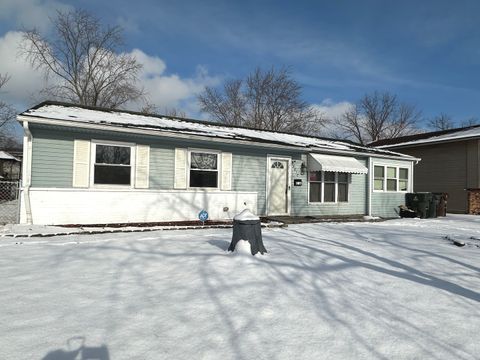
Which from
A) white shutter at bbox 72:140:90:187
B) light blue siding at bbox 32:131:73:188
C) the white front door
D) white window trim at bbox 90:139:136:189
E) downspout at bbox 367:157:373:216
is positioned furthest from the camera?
downspout at bbox 367:157:373:216

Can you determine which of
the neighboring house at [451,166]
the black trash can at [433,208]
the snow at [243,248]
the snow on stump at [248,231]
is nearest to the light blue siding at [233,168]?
the black trash can at [433,208]

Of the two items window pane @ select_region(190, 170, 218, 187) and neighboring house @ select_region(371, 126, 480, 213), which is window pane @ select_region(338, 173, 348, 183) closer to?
window pane @ select_region(190, 170, 218, 187)

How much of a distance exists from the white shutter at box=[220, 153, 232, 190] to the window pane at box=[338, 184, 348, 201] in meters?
5.27

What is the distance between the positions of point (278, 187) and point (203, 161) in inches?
126

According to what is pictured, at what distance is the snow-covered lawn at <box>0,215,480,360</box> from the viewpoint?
297 centimetres

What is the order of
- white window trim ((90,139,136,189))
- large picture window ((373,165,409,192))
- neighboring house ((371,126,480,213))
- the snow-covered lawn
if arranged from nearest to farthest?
the snow-covered lawn < white window trim ((90,139,136,189)) < large picture window ((373,165,409,192)) < neighboring house ((371,126,480,213))

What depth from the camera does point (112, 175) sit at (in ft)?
32.4

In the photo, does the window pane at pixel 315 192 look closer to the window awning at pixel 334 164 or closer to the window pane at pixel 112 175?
the window awning at pixel 334 164

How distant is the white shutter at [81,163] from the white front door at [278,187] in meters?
6.12

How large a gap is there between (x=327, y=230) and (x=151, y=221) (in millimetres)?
5095

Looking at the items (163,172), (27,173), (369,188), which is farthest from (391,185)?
(27,173)

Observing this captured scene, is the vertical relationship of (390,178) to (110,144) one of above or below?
below

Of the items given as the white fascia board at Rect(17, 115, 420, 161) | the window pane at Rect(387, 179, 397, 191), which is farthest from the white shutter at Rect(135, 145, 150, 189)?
the window pane at Rect(387, 179, 397, 191)

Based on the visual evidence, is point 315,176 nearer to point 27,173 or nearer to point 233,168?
point 233,168
